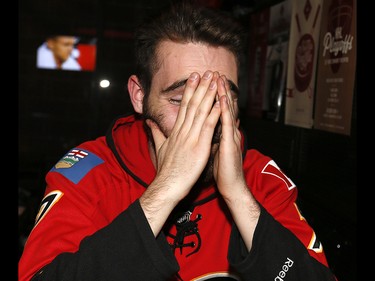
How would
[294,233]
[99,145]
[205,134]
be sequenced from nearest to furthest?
[205,134] < [294,233] < [99,145]

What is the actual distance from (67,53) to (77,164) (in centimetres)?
356

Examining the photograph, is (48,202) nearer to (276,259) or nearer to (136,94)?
(136,94)

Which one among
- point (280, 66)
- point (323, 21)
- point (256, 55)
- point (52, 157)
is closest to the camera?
point (323, 21)

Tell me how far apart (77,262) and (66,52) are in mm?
3946

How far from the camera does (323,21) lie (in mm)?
2182

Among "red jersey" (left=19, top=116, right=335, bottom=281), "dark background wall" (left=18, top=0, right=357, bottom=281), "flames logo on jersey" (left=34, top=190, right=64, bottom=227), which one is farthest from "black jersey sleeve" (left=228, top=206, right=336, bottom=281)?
"dark background wall" (left=18, top=0, right=357, bottom=281)

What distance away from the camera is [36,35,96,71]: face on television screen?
185 inches

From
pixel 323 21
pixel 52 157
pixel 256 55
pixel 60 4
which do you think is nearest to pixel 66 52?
pixel 60 4

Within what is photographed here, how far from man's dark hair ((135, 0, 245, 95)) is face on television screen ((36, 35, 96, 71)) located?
10.7 feet

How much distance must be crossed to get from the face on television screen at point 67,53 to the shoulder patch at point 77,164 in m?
3.43

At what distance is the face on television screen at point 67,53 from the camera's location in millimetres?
4707

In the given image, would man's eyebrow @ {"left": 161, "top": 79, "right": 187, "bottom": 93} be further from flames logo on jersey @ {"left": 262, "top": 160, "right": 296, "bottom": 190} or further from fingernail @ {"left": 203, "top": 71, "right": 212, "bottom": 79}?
flames logo on jersey @ {"left": 262, "top": 160, "right": 296, "bottom": 190}

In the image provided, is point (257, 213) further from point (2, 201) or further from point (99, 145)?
point (2, 201)

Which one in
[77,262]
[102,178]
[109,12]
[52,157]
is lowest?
[52,157]
